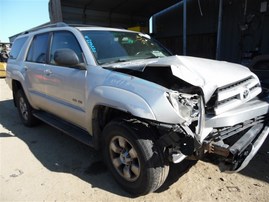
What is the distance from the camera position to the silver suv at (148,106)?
238 centimetres

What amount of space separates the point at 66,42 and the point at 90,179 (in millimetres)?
2043

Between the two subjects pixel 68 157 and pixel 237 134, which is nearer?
pixel 237 134

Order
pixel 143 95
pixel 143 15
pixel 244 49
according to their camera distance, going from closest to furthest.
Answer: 1. pixel 143 95
2. pixel 244 49
3. pixel 143 15

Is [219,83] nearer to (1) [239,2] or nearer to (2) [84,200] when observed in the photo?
(2) [84,200]

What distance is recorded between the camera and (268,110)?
3123mm

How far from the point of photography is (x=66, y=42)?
3.77m

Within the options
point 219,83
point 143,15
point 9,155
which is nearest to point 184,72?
point 219,83

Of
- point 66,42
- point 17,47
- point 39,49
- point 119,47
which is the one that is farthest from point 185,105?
point 17,47

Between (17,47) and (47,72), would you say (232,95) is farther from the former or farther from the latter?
(17,47)

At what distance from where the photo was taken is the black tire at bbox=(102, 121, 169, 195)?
2.53 meters

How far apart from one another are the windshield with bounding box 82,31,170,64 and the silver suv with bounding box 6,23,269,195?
0.02 metres

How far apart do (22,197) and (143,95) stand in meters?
1.90

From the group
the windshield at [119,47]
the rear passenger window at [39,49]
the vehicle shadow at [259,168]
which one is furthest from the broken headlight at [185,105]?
the rear passenger window at [39,49]

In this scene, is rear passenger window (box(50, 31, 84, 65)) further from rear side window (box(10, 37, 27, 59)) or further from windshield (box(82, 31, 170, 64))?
rear side window (box(10, 37, 27, 59))
